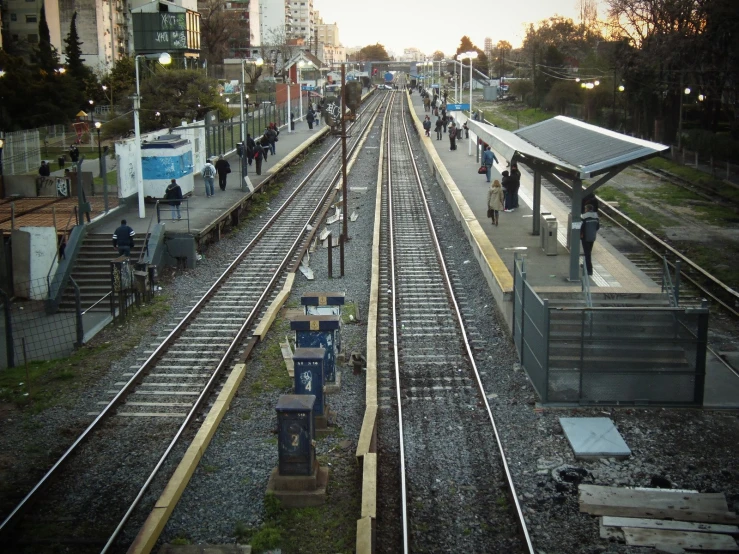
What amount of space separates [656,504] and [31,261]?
15.0 meters

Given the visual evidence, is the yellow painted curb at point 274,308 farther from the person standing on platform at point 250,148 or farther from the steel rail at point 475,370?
the person standing on platform at point 250,148

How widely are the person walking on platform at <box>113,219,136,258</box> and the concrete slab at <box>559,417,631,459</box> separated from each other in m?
11.7

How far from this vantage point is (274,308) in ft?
52.1

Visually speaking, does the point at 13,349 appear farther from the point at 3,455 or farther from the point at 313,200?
the point at 313,200

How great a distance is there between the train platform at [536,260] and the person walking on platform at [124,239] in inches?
313

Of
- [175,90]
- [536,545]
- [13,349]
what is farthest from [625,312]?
[175,90]

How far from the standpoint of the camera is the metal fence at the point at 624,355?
11117 millimetres

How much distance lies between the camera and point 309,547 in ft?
26.6

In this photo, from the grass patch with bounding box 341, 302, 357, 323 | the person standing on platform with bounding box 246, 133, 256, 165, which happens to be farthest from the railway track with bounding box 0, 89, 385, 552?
the person standing on platform with bounding box 246, 133, 256, 165

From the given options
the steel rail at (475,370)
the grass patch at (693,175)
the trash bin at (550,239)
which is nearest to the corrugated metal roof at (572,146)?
the trash bin at (550,239)

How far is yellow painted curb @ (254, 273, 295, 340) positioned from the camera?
14713mm

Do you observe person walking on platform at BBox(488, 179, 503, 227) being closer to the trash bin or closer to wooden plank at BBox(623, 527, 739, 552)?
the trash bin

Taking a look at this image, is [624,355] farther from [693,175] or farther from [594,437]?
[693,175]

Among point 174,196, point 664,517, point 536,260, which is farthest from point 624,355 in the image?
Answer: point 174,196
